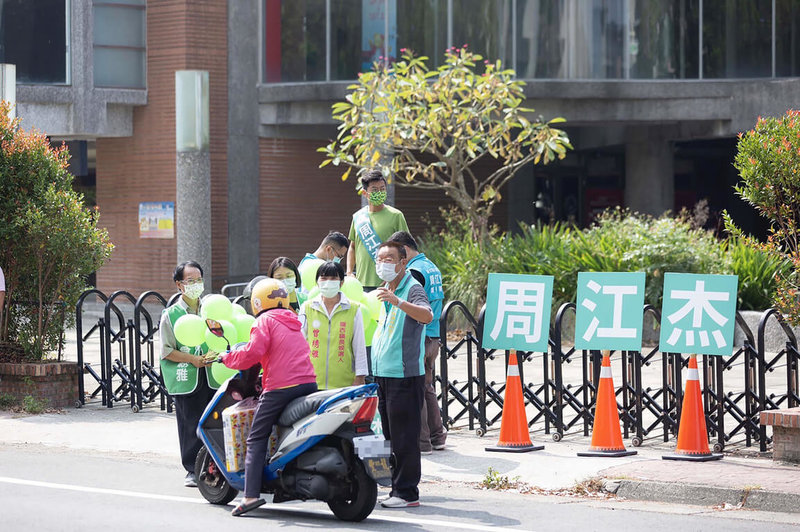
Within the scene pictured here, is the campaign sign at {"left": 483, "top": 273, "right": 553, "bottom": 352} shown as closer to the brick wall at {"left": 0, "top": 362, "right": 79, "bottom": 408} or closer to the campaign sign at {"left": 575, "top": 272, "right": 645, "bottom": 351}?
the campaign sign at {"left": 575, "top": 272, "right": 645, "bottom": 351}

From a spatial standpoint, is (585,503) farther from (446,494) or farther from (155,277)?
(155,277)

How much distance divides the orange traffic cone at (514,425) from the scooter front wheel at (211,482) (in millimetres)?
2676

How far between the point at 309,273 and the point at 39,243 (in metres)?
4.07

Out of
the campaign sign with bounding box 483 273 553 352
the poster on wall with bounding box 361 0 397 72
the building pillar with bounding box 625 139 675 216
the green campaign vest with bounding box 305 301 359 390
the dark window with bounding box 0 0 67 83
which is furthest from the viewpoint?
the building pillar with bounding box 625 139 675 216

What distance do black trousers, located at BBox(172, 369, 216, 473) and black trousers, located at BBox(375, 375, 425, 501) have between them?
4.79 ft

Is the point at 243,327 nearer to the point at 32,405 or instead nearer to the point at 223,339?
the point at 223,339

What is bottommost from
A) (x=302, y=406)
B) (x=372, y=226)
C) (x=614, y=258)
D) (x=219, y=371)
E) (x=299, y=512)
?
(x=299, y=512)

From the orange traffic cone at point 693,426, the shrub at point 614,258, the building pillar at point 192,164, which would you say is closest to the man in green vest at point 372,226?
the orange traffic cone at point 693,426

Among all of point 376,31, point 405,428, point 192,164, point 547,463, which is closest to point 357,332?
point 405,428

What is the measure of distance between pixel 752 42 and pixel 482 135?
8234 mm

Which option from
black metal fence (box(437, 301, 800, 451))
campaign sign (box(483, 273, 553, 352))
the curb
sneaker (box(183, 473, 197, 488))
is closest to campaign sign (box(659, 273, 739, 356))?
black metal fence (box(437, 301, 800, 451))

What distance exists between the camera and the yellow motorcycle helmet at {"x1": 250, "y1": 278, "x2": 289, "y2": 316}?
328 inches

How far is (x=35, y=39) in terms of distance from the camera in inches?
998

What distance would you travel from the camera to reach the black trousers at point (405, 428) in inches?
337
